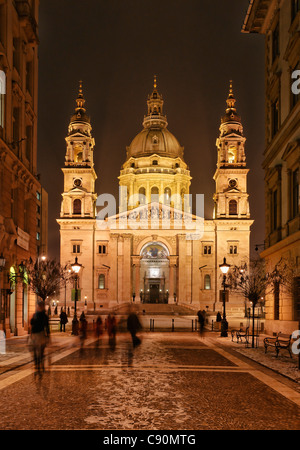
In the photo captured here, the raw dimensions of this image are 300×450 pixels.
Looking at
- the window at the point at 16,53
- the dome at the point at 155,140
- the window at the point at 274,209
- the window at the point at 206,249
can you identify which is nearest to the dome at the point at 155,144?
the dome at the point at 155,140

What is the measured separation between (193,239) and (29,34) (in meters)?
52.5

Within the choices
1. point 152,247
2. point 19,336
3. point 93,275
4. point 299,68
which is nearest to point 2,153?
point 19,336

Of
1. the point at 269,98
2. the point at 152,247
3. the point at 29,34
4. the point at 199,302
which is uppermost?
the point at 29,34

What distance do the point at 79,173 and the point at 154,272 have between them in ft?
65.4

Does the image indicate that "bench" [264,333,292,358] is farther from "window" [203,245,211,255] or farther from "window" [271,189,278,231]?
"window" [203,245,211,255]

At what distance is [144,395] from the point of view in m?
11.8

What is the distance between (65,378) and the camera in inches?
563

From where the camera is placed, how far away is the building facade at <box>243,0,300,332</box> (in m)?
24.2

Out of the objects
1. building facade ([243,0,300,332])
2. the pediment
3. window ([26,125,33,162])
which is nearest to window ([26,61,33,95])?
window ([26,125,33,162])

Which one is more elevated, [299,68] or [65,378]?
[299,68]

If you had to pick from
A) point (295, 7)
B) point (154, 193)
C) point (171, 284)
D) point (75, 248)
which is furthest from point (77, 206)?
point (295, 7)

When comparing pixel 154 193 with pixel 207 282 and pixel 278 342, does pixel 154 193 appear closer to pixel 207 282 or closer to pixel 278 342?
pixel 207 282

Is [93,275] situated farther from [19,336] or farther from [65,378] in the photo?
[65,378]
